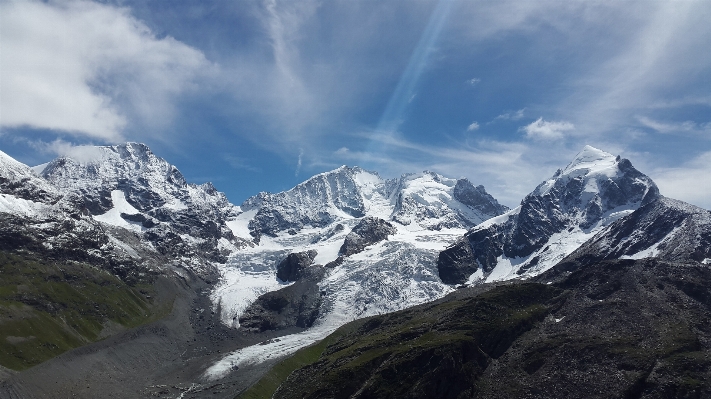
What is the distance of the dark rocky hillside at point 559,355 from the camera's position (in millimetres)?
139875

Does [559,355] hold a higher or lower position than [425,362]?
lower

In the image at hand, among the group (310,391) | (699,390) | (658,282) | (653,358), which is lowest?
(699,390)

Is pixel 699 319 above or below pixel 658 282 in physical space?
below

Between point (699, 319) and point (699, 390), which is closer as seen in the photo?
point (699, 390)

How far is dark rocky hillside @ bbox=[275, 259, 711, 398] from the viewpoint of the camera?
140m

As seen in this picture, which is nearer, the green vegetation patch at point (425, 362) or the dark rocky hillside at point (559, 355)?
the dark rocky hillside at point (559, 355)

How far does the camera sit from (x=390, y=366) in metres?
169

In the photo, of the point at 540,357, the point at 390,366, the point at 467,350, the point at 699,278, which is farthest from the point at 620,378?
the point at 699,278

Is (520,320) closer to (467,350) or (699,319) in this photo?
(467,350)

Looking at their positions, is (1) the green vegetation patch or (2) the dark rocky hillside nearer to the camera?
(2) the dark rocky hillside

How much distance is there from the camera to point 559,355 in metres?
159

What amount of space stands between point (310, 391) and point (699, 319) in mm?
122100

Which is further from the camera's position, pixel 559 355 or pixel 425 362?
pixel 425 362

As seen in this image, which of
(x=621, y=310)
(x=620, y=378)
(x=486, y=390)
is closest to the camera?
(x=620, y=378)
